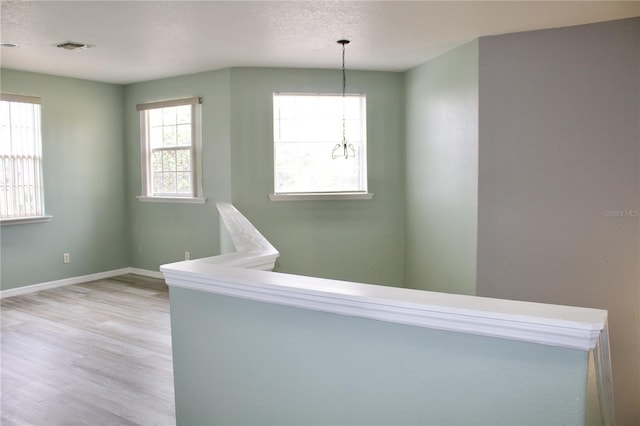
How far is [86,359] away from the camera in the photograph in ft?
11.5

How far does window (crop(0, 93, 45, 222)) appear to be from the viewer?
521 centimetres

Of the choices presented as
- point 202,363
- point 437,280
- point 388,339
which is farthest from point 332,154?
point 388,339

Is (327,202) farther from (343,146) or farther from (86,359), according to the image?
(86,359)

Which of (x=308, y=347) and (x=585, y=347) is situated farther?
(x=308, y=347)

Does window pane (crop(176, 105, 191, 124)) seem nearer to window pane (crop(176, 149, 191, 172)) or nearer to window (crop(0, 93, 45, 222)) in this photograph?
window pane (crop(176, 149, 191, 172))

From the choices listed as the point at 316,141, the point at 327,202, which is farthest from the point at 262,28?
the point at 327,202

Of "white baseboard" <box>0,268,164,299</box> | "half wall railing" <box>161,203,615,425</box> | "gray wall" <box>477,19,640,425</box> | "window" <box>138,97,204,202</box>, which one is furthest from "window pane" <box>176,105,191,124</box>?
"half wall railing" <box>161,203,615,425</box>

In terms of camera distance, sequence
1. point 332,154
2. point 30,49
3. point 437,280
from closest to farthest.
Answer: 1. point 30,49
2. point 437,280
3. point 332,154

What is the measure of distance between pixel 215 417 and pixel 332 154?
382 centimetres

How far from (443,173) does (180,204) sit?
3.00m

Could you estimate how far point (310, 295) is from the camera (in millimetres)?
1467

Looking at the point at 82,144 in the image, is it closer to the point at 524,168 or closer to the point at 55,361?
the point at 55,361

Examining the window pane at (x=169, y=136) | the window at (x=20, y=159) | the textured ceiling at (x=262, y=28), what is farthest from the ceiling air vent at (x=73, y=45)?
the window pane at (x=169, y=136)

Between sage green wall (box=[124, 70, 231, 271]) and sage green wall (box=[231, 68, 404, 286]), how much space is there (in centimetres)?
18
